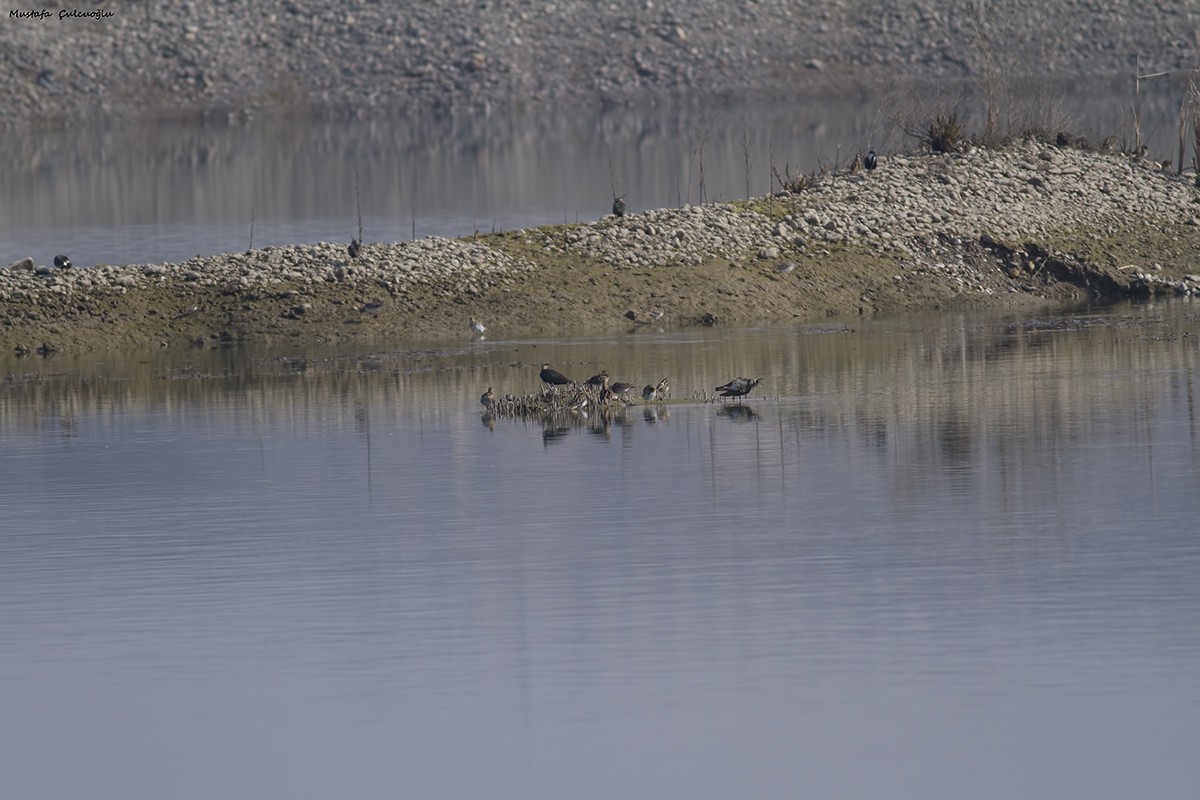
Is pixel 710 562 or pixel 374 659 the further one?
pixel 710 562

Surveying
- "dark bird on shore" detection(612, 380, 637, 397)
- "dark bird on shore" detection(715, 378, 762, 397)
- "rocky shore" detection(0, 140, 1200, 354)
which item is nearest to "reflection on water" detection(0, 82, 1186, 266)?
"rocky shore" detection(0, 140, 1200, 354)

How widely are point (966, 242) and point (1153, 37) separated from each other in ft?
199

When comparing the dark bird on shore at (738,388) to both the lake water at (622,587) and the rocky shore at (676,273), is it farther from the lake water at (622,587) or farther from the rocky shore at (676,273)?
the rocky shore at (676,273)

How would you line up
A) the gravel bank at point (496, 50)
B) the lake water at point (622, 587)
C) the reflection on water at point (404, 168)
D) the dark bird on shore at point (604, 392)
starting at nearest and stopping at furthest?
the lake water at point (622, 587), the dark bird on shore at point (604, 392), the reflection on water at point (404, 168), the gravel bank at point (496, 50)

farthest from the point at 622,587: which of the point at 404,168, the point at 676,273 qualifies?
the point at 404,168

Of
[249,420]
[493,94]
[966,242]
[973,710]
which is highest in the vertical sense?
Answer: [493,94]

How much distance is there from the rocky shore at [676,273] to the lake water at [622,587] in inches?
197

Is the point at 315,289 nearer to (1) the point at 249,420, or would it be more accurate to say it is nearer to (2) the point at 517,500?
(1) the point at 249,420

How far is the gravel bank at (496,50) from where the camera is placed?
8888cm

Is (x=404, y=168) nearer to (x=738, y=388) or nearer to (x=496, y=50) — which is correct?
(x=496, y=50)

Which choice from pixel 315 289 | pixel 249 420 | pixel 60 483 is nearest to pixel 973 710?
pixel 60 483

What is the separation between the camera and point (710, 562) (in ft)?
48.7

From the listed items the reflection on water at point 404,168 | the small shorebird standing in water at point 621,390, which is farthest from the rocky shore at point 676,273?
the small shorebird standing in water at point 621,390

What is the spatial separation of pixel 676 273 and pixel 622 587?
664 inches
